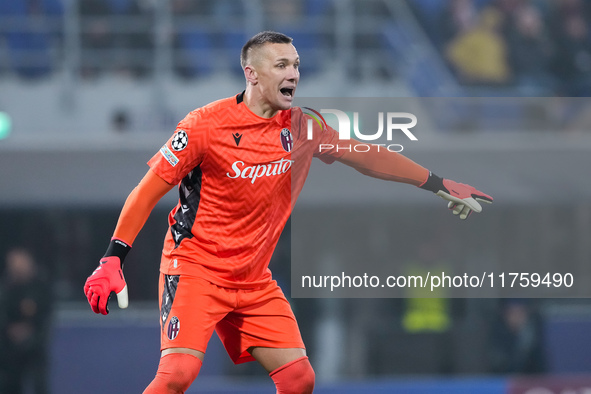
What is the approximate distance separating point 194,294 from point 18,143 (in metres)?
4.79

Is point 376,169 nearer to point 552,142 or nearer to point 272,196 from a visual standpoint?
point 272,196

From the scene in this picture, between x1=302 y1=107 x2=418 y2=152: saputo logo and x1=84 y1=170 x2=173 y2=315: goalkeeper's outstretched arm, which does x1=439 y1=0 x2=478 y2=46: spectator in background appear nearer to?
x1=302 y1=107 x2=418 y2=152: saputo logo

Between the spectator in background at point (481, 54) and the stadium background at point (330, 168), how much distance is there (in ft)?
0.05

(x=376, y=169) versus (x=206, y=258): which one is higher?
(x=376, y=169)

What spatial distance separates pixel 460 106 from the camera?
8.15m

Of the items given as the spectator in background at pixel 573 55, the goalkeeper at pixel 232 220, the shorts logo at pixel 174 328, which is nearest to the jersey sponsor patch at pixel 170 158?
the goalkeeper at pixel 232 220

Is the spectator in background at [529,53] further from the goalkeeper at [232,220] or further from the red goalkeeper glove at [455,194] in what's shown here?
the goalkeeper at [232,220]

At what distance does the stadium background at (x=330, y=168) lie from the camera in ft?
23.6

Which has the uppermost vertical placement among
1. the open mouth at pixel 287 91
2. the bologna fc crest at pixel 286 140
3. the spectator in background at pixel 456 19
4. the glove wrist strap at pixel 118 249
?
the spectator in background at pixel 456 19

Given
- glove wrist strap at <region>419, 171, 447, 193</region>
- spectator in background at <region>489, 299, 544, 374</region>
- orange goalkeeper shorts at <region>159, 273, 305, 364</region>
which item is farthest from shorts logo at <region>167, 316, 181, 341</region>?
spectator in background at <region>489, 299, 544, 374</region>

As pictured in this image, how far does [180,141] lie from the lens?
3.84m

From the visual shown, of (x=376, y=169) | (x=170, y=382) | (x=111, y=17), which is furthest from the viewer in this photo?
(x=111, y=17)

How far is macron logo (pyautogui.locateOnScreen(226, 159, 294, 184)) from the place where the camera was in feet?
13.0

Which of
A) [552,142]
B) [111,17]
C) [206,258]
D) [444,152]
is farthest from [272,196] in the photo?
[111,17]
